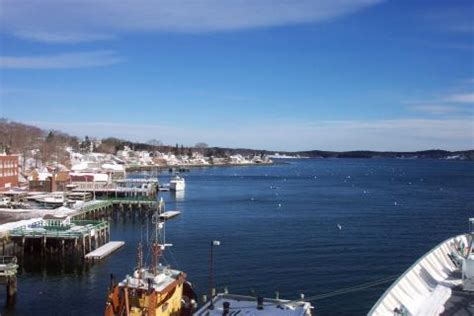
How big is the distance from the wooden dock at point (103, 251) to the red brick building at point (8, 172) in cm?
3165

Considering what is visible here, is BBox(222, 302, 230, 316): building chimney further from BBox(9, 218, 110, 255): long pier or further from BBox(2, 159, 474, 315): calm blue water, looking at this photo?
BBox(9, 218, 110, 255): long pier

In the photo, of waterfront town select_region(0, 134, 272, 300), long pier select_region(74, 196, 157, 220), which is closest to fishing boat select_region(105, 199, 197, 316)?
waterfront town select_region(0, 134, 272, 300)

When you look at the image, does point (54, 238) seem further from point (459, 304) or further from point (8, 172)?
point (459, 304)

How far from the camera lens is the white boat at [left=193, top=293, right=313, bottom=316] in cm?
2041

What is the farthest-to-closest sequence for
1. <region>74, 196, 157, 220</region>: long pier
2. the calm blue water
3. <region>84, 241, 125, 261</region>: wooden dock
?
<region>74, 196, 157, 220</region>: long pier, <region>84, 241, 125, 261</region>: wooden dock, the calm blue water

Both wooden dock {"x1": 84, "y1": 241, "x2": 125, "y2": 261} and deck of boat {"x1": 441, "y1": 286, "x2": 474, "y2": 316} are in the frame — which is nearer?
deck of boat {"x1": 441, "y1": 286, "x2": 474, "y2": 316}

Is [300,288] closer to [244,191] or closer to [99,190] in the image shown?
[99,190]

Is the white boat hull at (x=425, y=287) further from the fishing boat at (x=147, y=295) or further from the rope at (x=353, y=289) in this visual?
the rope at (x=353, y=289)

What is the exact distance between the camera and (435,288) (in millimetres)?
19484

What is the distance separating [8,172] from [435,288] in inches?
2696

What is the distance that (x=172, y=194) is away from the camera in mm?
102188

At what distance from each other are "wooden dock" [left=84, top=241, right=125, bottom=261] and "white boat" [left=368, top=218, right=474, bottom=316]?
91.2 ft

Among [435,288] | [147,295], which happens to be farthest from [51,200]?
[435,288]

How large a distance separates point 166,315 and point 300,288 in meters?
14.0
